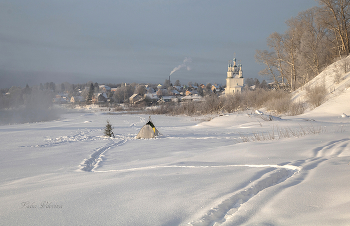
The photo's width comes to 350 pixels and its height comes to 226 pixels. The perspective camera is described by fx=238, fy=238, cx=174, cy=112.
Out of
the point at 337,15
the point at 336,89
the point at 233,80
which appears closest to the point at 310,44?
the point at 337,15

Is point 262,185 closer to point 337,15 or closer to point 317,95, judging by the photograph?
point 317,95

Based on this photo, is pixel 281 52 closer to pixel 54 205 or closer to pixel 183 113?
pixel 183 113

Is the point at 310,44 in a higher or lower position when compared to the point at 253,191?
higher

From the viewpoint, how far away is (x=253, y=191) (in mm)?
2953

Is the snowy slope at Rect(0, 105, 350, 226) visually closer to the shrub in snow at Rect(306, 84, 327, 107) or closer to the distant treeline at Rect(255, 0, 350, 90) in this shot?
the shrub in snow at Rect(306, 84, 327, 107)

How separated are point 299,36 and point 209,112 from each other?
1393cm

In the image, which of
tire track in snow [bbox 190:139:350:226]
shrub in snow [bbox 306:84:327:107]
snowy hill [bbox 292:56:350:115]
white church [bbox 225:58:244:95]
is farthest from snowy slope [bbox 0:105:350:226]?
white church [bbox 225:58:244:95]

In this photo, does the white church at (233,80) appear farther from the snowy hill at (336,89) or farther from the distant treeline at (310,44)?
the snowy hill at (336,89)

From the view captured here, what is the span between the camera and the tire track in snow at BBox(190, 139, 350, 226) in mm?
2229

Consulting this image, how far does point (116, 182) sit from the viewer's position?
11.7 ft

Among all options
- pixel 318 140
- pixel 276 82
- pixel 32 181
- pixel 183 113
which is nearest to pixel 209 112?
pixel 183 113

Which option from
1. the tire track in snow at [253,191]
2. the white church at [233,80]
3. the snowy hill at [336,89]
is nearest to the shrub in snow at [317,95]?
the snowy hill at [336,89]

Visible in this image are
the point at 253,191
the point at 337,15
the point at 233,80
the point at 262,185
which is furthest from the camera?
the point at 233,80

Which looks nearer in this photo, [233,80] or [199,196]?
[199,196]
